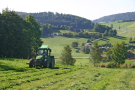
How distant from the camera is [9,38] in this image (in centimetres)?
4084

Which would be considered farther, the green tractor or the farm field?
the green tractor

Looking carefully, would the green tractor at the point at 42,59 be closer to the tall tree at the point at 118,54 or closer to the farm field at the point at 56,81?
the farm field at the point at 56,81

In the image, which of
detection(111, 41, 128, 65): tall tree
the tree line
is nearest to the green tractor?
the tree line

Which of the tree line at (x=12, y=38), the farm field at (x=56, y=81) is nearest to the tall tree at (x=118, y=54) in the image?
the tree line at (x=12, y=38)

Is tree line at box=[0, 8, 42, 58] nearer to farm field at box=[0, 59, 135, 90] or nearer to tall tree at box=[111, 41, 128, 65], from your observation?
farm field at box=[0, 59, 135, 90]

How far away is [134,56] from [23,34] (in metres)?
98.6

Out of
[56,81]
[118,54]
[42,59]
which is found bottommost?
[118,54]

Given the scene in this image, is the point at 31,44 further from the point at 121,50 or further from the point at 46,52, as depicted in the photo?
the point at 121,50

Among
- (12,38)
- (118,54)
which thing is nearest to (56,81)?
(12,38)

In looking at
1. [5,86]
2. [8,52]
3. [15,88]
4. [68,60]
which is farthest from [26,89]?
[68,60]

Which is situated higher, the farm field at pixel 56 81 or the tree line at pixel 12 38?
the tree line at pixel 12 38

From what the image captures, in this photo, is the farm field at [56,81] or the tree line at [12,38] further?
the tree line at [12,38]

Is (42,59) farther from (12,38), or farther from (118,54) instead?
(118,54)

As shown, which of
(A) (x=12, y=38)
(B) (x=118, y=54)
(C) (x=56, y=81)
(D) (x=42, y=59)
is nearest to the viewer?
(C) (x=56, y=81)
